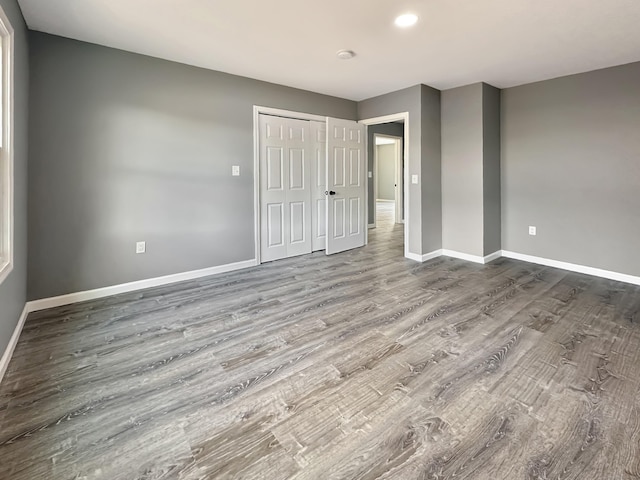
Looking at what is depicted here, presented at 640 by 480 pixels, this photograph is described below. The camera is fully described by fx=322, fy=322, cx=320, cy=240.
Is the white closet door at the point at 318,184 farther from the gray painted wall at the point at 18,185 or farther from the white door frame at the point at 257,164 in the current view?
the gray painted wall at the point at 18,185

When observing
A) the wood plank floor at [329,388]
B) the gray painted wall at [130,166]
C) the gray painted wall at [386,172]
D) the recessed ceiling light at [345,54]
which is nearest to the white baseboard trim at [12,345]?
the wood plank floor at [329,388]

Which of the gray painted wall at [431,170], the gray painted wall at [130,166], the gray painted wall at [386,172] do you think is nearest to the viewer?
the gray painted wall at [130,166]

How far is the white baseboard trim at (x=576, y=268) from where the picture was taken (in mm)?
3663

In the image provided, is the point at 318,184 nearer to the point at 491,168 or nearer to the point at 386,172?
→ the point at 491,168

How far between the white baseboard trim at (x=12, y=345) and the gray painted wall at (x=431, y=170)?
4.36 meters

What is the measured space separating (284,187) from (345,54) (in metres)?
1.92

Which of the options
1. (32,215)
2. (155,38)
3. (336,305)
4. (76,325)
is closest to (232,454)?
(336,305)

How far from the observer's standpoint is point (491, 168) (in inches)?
176

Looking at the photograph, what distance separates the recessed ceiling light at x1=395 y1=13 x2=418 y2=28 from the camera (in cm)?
257

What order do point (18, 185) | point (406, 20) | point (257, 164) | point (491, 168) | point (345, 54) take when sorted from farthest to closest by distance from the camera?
point (491, 168)
point (257, 164)
point (345, 54)
point (406, 20)
point (18, 185)

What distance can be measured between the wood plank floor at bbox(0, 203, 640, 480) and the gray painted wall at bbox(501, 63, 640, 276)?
0.90m

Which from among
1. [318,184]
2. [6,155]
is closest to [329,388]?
[6,155]

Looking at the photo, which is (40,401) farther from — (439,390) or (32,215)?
(439,390)

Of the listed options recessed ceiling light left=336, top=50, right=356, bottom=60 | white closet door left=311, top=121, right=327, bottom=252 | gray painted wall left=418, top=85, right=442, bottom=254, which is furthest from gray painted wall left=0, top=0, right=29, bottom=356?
gray painted wall left=418, top=85, right=442, bottom=254
